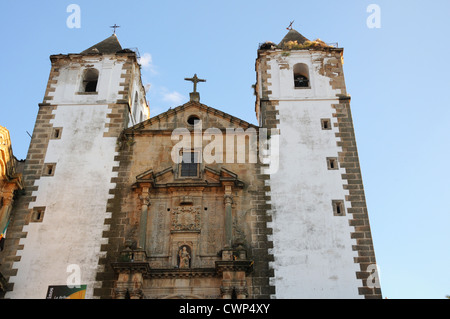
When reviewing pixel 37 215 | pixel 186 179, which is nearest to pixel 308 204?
pixel 186 179

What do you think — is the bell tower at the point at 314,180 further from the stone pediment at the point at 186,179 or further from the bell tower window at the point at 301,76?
the stone pediment at the point at 186,179

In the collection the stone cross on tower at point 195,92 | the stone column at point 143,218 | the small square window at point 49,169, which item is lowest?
the stone column at point 143,218

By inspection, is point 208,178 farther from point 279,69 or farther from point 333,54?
point 333,54

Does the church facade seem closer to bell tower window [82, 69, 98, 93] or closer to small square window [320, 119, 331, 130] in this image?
small square window [320, 119, 331, 130]

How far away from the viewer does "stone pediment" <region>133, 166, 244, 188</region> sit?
2020 centimetres

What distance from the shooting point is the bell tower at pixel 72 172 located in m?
18.7

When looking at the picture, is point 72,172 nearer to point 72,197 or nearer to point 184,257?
point 72,197

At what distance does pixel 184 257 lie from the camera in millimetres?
18766

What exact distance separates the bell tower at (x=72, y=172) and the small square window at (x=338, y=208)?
7.62 metres

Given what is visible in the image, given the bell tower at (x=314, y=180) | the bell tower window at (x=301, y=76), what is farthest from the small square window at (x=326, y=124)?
the bell tower window at (x=301, y=76)

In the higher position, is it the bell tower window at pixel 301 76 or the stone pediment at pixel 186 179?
the bell tower window at pixel 301 76

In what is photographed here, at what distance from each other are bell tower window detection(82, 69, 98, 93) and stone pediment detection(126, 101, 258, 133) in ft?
13.2
